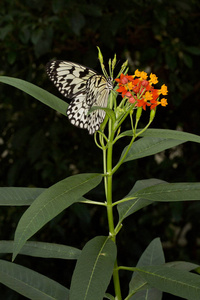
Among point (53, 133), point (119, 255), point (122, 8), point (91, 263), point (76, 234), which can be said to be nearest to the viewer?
point (91, 263)

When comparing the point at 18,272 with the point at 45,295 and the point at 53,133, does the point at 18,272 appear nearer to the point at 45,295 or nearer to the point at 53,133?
the point at 45,295

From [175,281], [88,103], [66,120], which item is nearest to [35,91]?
[88,103]

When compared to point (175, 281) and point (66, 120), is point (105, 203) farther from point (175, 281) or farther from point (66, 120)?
point (66, 120)

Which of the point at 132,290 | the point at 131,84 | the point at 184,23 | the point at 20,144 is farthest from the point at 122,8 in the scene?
the point at 132,290

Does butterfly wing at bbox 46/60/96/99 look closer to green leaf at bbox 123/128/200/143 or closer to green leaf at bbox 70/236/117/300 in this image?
green leaf at bbox 123/128/200/143

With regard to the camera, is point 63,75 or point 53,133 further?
point 53,133

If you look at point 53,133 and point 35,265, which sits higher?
point 53,133

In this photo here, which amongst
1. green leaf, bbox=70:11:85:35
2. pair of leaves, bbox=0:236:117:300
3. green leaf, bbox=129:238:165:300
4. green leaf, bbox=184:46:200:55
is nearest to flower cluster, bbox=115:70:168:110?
pair of leaves, bbox=0:236:117:300

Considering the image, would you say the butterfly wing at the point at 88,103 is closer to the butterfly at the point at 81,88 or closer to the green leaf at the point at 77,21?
the butterfly at the point at 81,88
